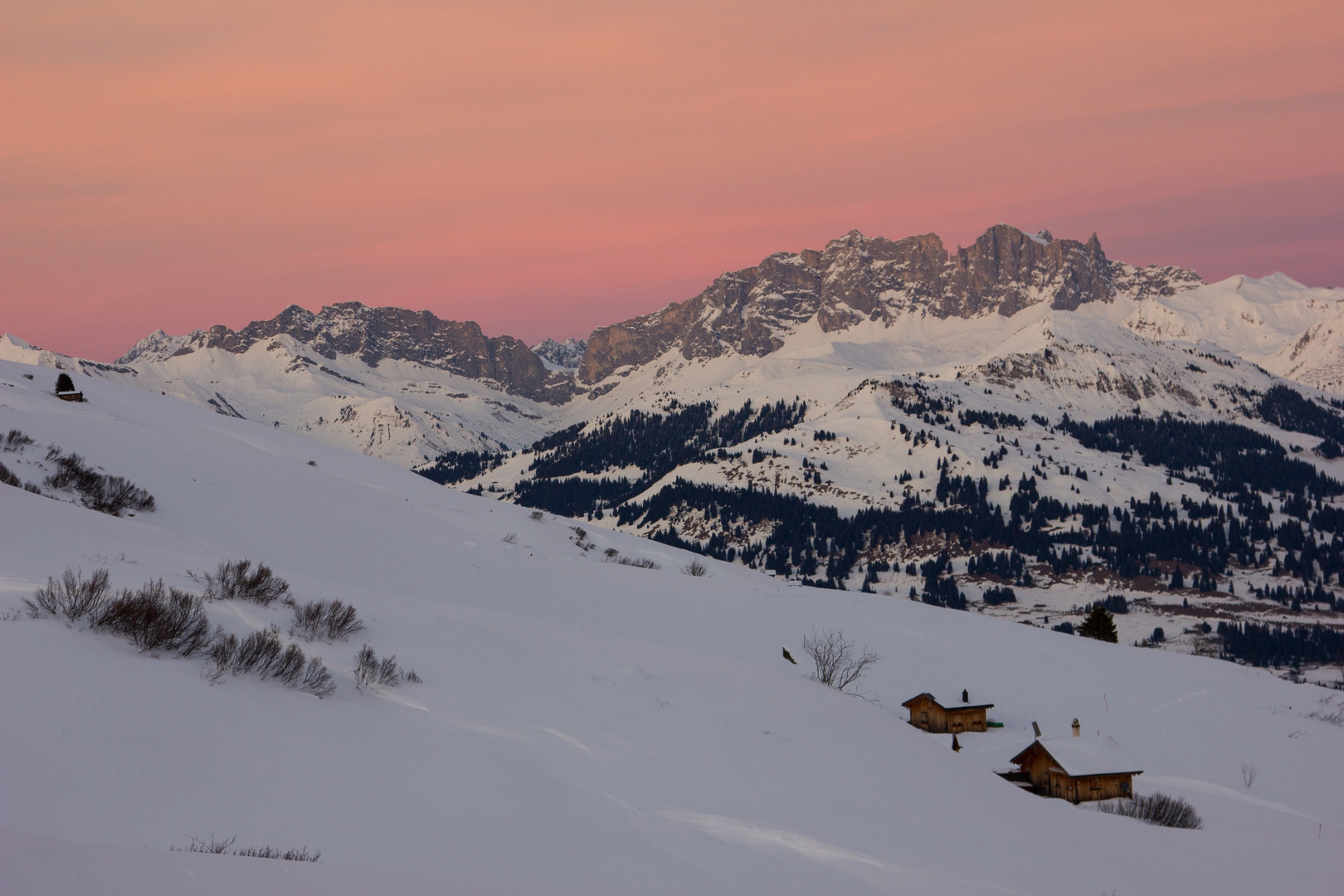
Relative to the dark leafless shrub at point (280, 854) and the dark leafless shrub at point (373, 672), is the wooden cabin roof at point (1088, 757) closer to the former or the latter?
the dark leafless shrub at point (373, 672)

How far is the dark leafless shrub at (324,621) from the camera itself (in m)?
18.0

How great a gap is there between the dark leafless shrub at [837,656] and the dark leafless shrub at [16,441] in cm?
3349

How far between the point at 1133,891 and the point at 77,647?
18897mm

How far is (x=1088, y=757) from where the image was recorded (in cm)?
3675

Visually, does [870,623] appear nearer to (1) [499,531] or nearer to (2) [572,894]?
(1) [499,531]

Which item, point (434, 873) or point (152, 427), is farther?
point (152, 427)

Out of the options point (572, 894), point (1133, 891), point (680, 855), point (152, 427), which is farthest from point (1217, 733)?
point (152, 427)

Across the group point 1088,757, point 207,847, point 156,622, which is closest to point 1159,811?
point 1088,757

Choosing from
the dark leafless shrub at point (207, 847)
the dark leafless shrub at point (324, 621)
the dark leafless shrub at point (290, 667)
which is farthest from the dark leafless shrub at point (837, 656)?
the dark leafless shrub at point (207, 847)

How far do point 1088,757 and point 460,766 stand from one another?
31861mm

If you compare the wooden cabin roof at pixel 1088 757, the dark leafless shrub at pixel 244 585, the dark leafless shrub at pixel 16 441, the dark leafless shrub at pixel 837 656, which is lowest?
the wooden cabin roof at pixel 1088 757

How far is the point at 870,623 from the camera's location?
5338 centimetres

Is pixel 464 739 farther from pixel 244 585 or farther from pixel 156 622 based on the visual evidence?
pixel 244 585

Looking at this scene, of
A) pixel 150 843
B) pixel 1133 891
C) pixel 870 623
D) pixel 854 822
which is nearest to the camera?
pixel 150 843
